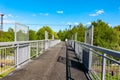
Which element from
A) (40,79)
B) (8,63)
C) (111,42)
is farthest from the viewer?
(111,42)

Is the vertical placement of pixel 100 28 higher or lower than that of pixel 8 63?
higher

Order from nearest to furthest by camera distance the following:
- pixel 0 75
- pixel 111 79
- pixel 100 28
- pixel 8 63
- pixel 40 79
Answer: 1. pixel 111 79
2. pixel 40 79
3. pixel 0 75
4. pixel 8 63
5. pixel 100 28

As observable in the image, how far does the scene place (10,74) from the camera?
6266mm

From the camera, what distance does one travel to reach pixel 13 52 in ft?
22.8

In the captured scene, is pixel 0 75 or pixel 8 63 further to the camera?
pixel 8 63

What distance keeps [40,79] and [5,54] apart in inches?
62.4

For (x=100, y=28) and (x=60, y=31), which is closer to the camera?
(x=100, y=28)

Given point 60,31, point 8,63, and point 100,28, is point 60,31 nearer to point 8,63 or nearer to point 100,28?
point 100,28

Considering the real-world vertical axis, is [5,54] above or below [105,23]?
below

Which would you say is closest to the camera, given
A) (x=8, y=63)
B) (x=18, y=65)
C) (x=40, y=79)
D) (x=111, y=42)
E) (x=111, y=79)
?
(x=111, y=79)

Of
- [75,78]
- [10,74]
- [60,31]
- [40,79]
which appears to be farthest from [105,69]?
[60,31]

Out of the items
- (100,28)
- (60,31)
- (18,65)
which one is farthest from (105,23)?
(60,31)

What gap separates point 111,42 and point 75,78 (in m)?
47.3

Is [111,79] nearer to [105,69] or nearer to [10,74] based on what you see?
[105,69]
